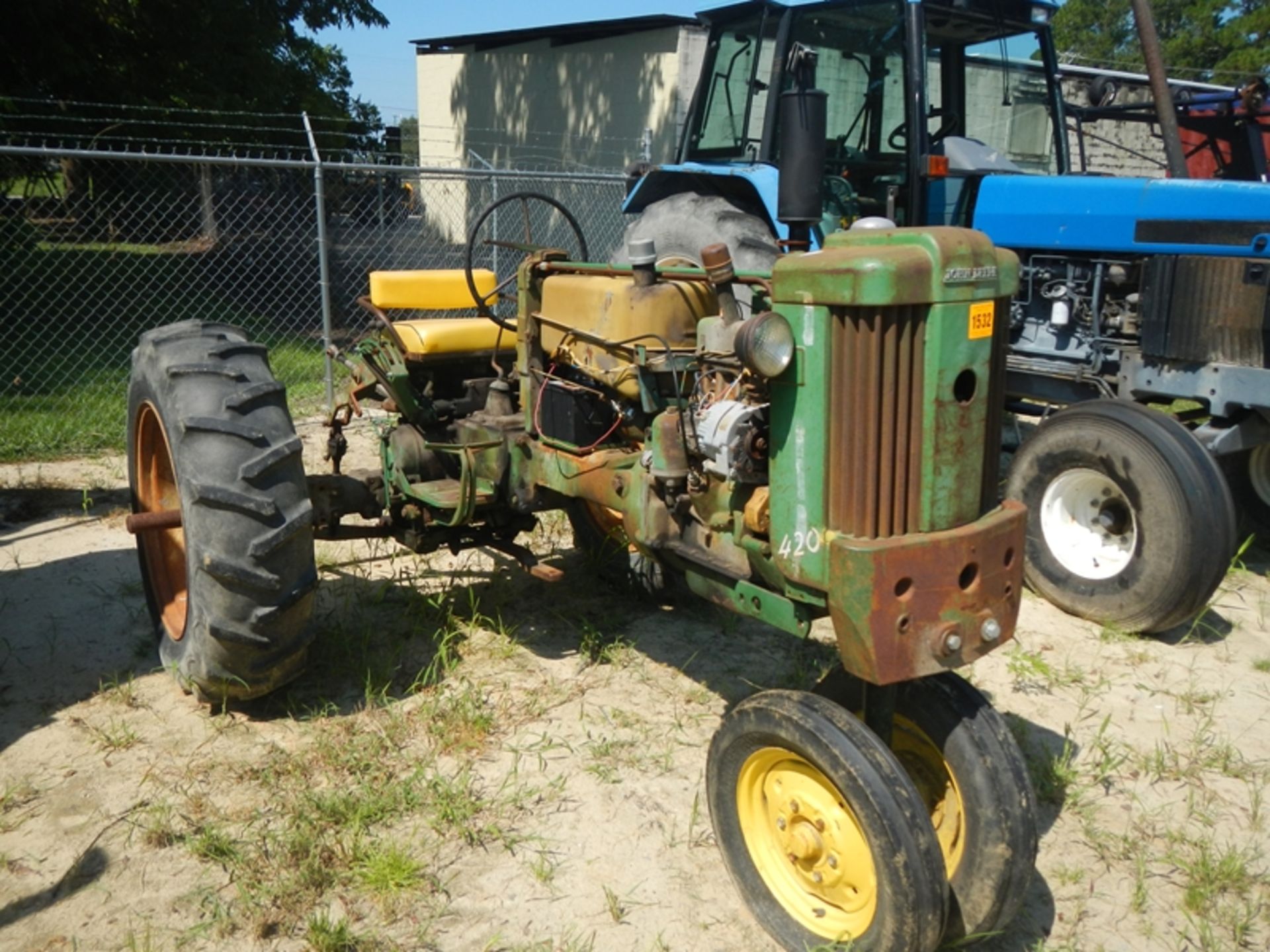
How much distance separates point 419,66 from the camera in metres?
19.6

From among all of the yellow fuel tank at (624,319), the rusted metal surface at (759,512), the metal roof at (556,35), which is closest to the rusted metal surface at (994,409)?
the rusted metal surface at (759,512)

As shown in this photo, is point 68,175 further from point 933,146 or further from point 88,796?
point 88,796

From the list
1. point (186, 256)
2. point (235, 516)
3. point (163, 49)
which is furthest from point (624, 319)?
A: point (186, 256)

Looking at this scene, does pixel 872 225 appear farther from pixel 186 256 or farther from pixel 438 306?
pixel 186 256

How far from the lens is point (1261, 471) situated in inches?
195

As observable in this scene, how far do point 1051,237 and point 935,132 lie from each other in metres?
0.84

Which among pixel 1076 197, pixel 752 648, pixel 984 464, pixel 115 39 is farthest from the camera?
pixel 115 39

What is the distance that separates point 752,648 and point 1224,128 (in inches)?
176

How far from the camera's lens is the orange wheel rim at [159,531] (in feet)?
11.9

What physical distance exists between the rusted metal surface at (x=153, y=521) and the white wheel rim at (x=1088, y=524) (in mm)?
3148

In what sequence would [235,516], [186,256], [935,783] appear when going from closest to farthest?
[935,783] → [235,516] → [186,256]

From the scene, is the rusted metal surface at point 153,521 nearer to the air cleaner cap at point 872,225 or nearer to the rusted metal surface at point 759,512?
the rusted metal surface at point 759,512

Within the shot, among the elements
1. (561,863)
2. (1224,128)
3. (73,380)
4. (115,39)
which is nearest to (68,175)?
(115,39)

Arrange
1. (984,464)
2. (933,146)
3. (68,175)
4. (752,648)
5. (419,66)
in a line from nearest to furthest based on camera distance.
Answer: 1. (984,464)
2. (752,648)
3. (933,146)
4. (68,175)
5. (419,66)
